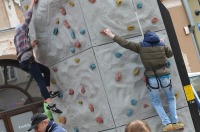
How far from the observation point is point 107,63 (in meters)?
7.85

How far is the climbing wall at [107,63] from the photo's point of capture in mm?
7863

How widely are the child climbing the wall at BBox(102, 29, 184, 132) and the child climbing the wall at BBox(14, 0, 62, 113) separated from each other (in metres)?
1.26

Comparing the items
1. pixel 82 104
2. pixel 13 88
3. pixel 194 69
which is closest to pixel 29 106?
pixel 13 88

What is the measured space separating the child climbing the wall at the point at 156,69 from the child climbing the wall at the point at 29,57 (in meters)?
1.26

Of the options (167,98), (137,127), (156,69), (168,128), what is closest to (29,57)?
(156,69)

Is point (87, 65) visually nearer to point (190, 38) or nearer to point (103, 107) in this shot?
point (103, 107)

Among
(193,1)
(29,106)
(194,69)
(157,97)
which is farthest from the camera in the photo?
(193,1)

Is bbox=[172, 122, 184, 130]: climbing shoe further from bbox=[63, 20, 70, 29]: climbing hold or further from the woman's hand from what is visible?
bbox=[63, 20, 70, 29]: climbing hold

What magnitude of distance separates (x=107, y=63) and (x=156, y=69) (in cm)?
71

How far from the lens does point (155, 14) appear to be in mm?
8102

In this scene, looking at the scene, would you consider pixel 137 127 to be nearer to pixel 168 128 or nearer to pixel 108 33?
pixel 168 128

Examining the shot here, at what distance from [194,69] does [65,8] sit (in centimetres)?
1274

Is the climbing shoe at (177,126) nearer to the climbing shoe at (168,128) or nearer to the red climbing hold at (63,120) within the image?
the climbing shoe at (168,128)

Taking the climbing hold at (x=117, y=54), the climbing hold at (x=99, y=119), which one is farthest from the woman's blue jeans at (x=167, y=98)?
the climbing hold at (x=99, y=119)
